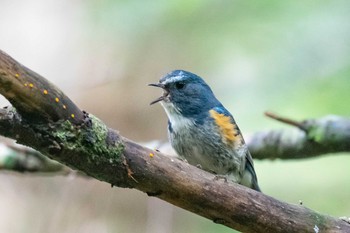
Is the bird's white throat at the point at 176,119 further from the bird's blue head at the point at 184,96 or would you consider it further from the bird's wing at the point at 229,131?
the bird's wing at the point at 229,131

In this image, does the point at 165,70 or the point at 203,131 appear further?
the point at 165,70

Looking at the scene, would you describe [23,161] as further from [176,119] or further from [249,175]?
[249,175]

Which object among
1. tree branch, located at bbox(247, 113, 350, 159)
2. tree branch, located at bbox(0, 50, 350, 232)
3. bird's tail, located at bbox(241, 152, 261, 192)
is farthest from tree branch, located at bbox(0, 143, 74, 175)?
tree branch, located at bbox(0, 50, 350, 232)

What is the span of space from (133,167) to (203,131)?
145 cm

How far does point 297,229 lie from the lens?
11.3ft

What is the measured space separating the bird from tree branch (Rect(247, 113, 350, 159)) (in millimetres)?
326

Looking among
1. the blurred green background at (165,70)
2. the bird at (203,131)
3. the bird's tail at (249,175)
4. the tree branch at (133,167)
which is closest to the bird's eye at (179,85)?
the bird at (203,131)

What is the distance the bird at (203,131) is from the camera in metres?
4.40

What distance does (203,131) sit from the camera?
4.44 metres

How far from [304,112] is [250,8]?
1088mm

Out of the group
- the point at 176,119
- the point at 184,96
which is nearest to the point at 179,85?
the point at 184,96

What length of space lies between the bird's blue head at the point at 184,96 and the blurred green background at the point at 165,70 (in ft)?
4.21

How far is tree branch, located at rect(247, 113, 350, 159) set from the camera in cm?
470

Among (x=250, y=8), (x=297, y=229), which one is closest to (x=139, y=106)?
(x=250, y=8)
